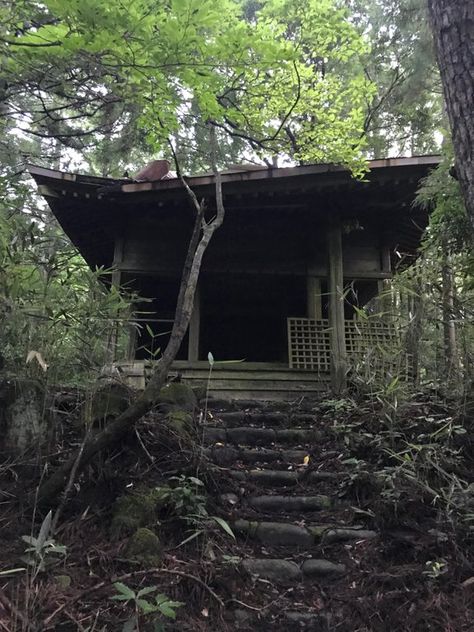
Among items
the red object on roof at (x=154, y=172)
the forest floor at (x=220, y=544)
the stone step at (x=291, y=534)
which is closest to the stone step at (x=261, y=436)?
the forest floor at (x=220, y=544)

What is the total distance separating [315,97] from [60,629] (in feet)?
20.1

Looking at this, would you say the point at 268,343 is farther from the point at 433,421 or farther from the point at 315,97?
the point at 433,421

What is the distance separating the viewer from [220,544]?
368 cm

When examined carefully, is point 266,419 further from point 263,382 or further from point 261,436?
point 263,382

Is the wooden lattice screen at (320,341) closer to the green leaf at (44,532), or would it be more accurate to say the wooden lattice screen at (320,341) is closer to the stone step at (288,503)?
the stone step at (288,503)

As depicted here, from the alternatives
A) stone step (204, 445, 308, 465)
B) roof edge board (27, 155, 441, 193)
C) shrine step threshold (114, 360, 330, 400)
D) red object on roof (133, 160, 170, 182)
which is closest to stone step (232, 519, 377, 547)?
stone step (204, 445, 308, 465)

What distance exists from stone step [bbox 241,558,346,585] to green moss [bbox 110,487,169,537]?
0.72 m

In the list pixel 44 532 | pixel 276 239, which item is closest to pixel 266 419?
pixel 44 532

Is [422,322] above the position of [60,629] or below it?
above

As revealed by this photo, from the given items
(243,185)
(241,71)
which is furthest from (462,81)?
(243,185)

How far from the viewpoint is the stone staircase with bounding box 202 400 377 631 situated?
322cm

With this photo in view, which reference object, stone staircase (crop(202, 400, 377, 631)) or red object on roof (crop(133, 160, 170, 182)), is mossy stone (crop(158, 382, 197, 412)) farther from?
red object on roof (crop(133, 160, 170, 182))

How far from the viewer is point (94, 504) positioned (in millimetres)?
3777

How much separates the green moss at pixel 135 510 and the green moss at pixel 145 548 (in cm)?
15
